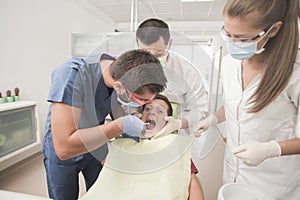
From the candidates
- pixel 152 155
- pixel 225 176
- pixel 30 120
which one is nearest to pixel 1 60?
pixel 30 120

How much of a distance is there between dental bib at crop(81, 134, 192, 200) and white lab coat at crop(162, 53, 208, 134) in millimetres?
132

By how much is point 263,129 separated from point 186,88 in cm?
35

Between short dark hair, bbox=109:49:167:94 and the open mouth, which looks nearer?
short dark hair, bbox=109:49:167:94

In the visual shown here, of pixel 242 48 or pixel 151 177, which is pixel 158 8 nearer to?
pixel 242 48

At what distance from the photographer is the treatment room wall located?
80.7 inches

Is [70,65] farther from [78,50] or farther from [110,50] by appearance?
[78,50]

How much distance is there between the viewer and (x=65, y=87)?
2.20 ft

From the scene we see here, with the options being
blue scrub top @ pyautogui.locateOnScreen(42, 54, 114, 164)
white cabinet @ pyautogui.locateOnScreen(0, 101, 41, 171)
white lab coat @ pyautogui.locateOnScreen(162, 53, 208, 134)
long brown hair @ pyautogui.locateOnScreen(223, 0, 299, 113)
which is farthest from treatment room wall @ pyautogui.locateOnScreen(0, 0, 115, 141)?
long brown hair @ pyautogui.locateOnScreen(223, 0, 299, 113)

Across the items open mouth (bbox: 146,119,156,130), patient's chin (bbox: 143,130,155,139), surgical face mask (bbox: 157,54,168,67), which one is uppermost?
surgical face mask (bbox: 157,54,168,67)

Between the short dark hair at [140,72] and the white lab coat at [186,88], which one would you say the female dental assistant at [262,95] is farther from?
the short dark hair at [140,72]

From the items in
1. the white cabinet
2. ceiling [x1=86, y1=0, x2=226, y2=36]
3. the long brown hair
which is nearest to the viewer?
the long brown hair

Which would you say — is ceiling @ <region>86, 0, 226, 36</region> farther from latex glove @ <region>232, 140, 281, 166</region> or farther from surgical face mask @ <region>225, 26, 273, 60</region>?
latex glove @ <region>232, 140, 281, 166</region>

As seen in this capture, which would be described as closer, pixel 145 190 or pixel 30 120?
pixel 145 190

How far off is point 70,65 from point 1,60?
1.82 meters
